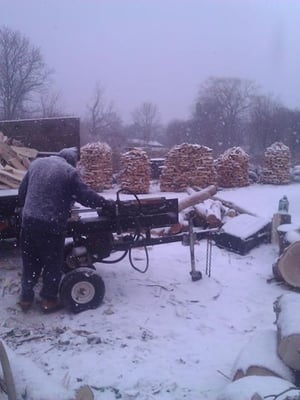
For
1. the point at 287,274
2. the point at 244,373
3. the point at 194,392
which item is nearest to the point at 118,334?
the point at 194,392

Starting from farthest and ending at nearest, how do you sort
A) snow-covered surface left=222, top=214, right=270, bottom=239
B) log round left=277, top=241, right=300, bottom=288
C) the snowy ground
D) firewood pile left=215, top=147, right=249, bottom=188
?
1. firewood pile left=215, top=147, right=249, bottom=188
2. snow-covered surface left=222, top=214, right=270, bottom=239
3. log round left=277, top=241, right=300, bottom=288
4. the snowy ground

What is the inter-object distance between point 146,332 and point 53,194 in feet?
5.86

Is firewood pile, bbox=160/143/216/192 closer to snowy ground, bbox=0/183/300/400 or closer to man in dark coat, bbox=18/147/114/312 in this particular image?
snowy ground, bbox=0/183/300/400

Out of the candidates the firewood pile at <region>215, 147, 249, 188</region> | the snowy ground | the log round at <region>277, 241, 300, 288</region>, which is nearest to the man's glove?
the snowy ground

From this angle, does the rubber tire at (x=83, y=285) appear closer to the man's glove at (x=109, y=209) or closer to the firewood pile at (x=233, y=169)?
the man's glove at (x=109, y=209)

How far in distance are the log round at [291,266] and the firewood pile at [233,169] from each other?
41.4ft

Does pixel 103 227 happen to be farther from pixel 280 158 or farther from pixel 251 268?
pixel 280 158

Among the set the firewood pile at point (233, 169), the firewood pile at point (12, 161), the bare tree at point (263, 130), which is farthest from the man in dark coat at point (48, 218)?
the bare tree at point (263, 130)

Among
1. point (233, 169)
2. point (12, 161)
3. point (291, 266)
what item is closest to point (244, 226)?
point (291, 266)

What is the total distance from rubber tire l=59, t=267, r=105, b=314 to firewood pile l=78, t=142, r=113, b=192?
12.3 meters

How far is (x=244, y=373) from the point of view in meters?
3.38

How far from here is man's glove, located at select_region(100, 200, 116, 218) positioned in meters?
5.19

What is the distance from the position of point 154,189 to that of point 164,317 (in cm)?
1377

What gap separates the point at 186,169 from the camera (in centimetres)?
1728
